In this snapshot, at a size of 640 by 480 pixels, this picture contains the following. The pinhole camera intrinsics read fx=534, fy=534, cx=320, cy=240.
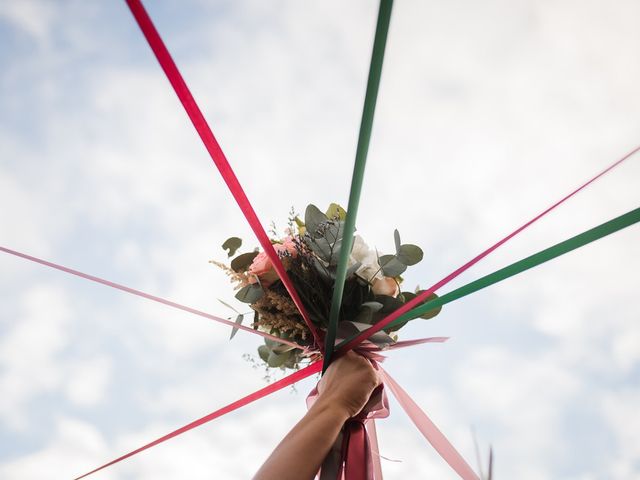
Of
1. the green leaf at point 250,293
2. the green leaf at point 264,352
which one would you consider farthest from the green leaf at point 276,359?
the green leaf at point 250,293

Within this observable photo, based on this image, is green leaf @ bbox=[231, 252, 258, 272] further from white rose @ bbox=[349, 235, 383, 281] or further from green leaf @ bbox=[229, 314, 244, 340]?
white rose @ bbox=[349, 235, 383, 281]

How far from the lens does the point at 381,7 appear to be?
988 millimetres

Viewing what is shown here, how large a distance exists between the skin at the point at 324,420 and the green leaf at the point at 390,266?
0.34 meters

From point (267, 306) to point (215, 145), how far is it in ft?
2.67

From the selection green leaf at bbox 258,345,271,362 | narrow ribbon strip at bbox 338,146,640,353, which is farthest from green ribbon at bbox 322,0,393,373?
green leaf at bbox 258,345,271,362

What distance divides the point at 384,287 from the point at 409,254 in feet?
0.51

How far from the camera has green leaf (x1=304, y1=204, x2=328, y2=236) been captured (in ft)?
6.51

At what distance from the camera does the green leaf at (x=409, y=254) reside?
2.01 m

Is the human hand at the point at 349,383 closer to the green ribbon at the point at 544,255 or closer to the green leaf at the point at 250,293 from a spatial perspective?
the green ribbon at the point at 544,255

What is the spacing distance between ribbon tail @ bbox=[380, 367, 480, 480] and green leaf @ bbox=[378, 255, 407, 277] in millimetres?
353

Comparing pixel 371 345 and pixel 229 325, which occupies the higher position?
pixel 229 325

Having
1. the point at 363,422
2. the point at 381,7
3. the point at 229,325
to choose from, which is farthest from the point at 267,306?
the point at 381,7

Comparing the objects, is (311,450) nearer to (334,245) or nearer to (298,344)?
(298,344)

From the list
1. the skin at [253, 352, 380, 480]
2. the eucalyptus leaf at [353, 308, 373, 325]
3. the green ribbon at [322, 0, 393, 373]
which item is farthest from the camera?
the eucalyptus leaf at [353, 308, 373, 325]
